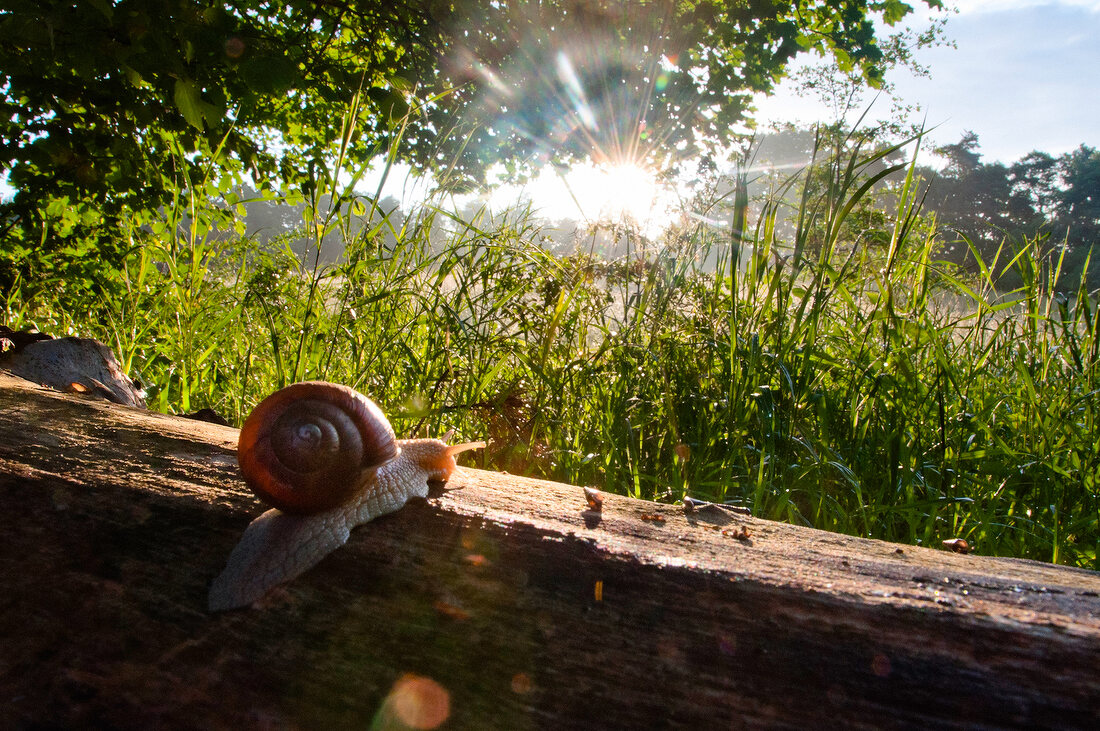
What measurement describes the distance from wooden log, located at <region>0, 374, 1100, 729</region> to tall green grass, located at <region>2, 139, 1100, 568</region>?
3.32ft

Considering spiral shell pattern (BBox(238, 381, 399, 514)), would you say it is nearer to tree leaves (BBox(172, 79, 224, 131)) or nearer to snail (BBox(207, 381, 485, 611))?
snail (BBox(207, 381, 485, 611))

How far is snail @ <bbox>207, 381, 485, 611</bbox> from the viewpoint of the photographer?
118 cm

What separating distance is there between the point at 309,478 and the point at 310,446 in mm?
75

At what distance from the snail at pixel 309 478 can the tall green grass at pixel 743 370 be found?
1.04m

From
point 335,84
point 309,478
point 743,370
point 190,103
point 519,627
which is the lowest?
point 519,627

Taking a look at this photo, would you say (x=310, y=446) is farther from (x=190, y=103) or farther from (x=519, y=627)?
(x=190, y=103)

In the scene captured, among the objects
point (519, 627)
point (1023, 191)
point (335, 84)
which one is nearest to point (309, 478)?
point (519, 627)

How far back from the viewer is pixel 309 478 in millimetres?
1383

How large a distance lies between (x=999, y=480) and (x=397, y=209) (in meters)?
2.91

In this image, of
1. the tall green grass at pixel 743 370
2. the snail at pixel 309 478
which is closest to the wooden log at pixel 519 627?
the snail at pixel 309 478

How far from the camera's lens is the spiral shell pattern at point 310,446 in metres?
1.37

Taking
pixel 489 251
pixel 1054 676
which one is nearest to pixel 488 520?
pixel 1054 676

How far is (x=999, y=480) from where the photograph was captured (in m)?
2.40

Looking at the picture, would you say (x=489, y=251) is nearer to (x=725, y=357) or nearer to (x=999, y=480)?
(x=725, y=357)
